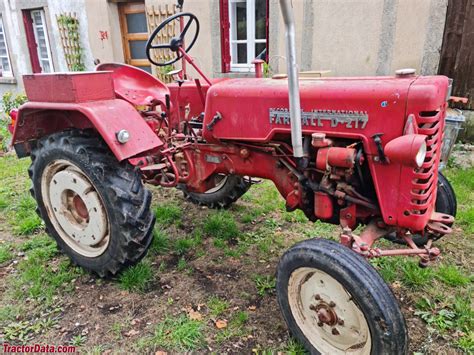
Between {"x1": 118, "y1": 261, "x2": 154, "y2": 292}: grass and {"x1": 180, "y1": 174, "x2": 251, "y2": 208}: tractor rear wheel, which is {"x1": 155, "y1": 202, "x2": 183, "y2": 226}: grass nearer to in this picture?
{"x1": 180, "y1": 174, "x2": 251, "y2": 208}: tractor rear wheel

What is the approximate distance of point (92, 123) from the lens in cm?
226

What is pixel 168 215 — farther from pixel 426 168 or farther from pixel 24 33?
pixel 24 33

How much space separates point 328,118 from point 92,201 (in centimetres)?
150

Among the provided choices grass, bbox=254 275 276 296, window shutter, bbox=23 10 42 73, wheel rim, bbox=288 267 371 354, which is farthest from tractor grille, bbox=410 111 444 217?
window shutter, bbox=23 10 42 73

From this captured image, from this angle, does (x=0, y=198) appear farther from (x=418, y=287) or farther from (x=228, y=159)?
(x=418, y=287)

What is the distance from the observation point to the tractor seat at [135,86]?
2.90 metres

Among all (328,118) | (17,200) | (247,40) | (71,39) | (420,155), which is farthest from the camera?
(71,39)

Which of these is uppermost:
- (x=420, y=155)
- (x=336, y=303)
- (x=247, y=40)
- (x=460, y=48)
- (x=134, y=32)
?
(x=134, y=32)

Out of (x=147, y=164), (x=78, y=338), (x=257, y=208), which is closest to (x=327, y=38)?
(x=257, y=208)

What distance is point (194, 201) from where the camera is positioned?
3715 millimetres

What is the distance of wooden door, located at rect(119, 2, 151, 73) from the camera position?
7.40m

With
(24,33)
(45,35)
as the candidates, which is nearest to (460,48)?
(45,35)

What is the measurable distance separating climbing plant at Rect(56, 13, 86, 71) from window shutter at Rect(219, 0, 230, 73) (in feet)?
12.3

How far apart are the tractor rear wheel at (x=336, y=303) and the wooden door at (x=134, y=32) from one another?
256 inches
